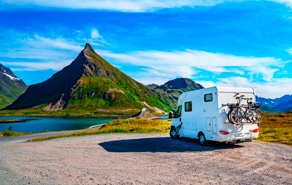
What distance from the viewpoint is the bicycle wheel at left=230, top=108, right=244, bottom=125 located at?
44.8 ft

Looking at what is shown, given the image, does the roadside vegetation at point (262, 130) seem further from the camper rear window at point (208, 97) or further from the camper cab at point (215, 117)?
the camper rear window at point (208, 97)

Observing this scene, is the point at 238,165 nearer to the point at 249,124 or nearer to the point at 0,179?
the point at 249,124

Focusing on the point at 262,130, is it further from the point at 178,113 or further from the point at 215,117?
the point at 215,117

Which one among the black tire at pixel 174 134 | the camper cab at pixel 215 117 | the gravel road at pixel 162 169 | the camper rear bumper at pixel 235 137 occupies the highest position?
the camper cab at pixel 215 117

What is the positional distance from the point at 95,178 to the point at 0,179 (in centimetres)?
336

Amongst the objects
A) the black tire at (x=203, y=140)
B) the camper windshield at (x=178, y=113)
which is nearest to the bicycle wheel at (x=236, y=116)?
the black tire at (x=203, y=140)

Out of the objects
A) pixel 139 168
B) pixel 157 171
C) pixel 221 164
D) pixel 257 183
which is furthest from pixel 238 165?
pixel 139 168

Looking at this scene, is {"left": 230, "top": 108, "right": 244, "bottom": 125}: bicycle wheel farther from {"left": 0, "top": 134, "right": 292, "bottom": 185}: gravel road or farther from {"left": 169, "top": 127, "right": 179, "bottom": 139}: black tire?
A: {"left": 169, "top": 127, "right": 179, "bottom": 139}: black tire

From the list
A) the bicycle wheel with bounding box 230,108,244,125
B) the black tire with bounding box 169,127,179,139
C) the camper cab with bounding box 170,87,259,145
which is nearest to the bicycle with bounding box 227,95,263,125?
the bicycle wheel with bounding box 230,108,244,125

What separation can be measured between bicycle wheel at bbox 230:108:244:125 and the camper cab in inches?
11.8

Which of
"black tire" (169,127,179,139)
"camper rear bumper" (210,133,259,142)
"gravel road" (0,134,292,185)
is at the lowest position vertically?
"gravel road" (0,134,292,185)

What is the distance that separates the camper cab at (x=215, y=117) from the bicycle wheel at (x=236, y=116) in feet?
0.98

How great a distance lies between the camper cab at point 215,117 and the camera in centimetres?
1378

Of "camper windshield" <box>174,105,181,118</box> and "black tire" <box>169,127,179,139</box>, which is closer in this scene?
"camper windshield" <box>174,105,181,118</box>
